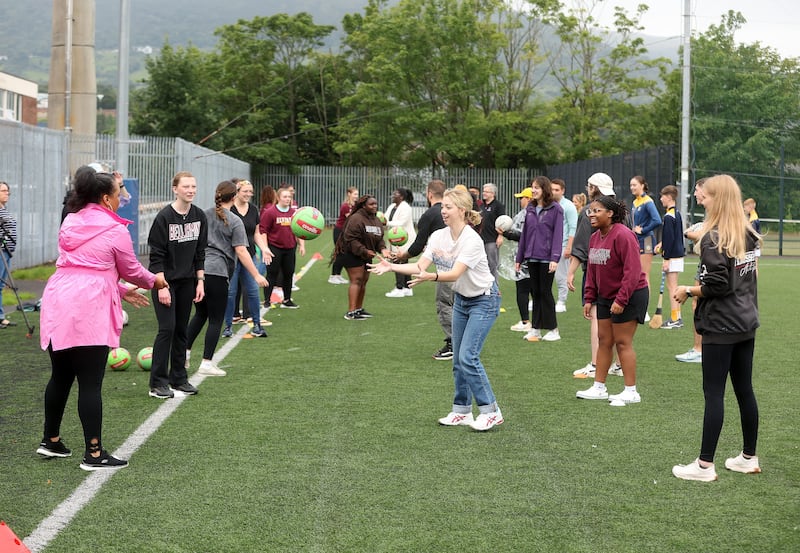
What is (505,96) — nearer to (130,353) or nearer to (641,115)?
(641,115)

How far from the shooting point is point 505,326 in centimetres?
1492

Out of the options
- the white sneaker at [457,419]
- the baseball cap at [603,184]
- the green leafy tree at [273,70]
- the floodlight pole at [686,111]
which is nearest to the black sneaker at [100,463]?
the white sneaker at [457,419]

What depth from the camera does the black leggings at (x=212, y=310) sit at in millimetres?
10234

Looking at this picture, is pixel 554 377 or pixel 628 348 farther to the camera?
pixel 554 377

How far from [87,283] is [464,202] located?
9.29 feet

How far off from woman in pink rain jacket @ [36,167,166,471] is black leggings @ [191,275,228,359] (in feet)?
10.6

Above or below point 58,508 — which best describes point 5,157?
above

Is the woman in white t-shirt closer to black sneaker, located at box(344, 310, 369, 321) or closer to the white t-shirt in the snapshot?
the white t-shirt

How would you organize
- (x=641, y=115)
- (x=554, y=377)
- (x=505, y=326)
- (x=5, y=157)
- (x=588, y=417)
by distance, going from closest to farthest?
(x=588, y=417) → (x=554, y=377) → (x=505, y=326) → (x=5, y=157) → (x=641, y=115)

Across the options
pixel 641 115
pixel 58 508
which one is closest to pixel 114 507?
pixel 58 508

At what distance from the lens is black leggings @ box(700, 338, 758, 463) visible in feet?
21.7

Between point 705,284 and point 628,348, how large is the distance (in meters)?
2.60

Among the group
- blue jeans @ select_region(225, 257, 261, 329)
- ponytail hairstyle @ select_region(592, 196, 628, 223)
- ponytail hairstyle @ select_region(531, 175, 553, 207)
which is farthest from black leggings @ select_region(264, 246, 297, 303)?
ponytail hairstyle @ select_region(592, 196, 628, 223)

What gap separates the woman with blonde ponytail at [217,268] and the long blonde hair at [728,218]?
5272 mm
